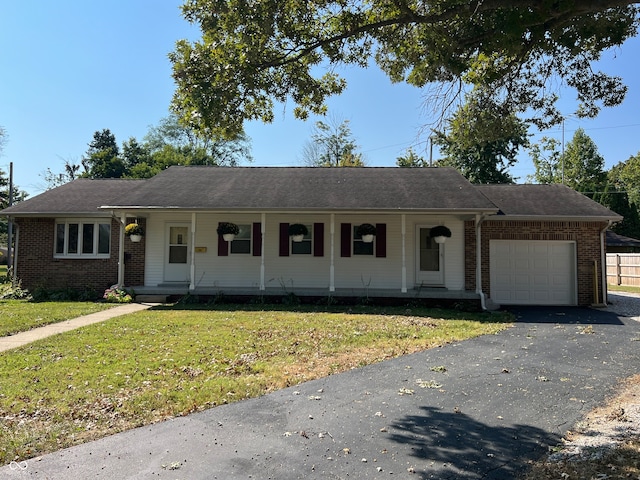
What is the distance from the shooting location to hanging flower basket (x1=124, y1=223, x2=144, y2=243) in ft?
44.2

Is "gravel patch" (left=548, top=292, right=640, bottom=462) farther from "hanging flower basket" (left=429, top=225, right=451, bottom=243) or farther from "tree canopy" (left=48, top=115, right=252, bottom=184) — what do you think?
"tree canopy" (left=48, top=115, right=252, bottom=184)

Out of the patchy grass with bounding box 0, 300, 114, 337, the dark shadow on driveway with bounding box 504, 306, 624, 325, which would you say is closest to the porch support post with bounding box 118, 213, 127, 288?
the patchy grass with bounding box 0, 300, 114, 337

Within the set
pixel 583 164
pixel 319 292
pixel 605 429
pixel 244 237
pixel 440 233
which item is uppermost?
pixel 583 164

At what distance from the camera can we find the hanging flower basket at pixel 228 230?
44.6ft

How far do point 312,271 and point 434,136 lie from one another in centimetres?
707

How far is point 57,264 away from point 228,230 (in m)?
6.03

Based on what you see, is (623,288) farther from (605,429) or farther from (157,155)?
(157,155)

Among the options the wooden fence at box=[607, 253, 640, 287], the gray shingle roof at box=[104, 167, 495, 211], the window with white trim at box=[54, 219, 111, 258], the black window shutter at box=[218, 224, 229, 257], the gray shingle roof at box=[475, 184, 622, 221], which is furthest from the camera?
the wooden fence at box=[607, 253, 640, 287]

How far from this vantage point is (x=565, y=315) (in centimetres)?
1173

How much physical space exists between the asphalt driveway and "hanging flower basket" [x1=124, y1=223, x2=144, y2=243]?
989 centimetres

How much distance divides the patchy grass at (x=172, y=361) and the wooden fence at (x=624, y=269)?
52.5 ft

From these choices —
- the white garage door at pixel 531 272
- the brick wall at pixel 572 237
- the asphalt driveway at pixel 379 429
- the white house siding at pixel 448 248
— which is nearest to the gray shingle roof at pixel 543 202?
the brick wall at pixel 572 237

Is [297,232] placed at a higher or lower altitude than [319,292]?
higher

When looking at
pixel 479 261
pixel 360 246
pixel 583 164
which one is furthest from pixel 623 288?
pixel 583 164
